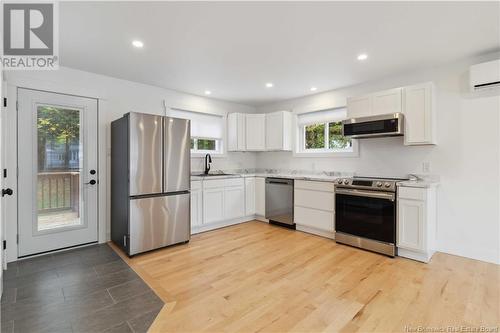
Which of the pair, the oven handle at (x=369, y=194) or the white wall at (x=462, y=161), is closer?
the white wall at (x=462, y=161)

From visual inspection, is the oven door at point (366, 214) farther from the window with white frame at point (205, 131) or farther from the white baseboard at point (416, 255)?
the window with white frame at point (205, 131)

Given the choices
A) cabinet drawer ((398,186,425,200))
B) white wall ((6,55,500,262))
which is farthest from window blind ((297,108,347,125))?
cabinet drawer ((398,186,425,200))

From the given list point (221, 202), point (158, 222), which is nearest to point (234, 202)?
point (221, 202)

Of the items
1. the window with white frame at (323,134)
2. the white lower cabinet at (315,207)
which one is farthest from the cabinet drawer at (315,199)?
the window with white frame at (323,134)

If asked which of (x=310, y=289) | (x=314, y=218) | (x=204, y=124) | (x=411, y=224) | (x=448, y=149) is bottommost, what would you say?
(x=310, y=289)

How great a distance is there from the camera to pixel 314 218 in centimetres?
392

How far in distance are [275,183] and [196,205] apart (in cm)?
147

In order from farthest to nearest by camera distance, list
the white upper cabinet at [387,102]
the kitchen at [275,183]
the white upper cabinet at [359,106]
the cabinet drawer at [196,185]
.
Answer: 1. the cabinet drawer at [196,185]
2. the white upper cabinet at [359,106]
3. the white upper cabinet at [387,102]
4. the kitchen at [275,183]

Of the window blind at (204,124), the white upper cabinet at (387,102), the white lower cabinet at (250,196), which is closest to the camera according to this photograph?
A: the white upper cabinet at (387,102)

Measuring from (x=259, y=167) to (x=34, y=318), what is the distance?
4421 millimetres

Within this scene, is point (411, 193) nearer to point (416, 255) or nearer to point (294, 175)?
point (416, 255)

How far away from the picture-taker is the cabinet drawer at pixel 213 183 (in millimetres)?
4086

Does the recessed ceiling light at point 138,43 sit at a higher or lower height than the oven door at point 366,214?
higher

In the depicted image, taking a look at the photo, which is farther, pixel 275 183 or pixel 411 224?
pixel 275 183
